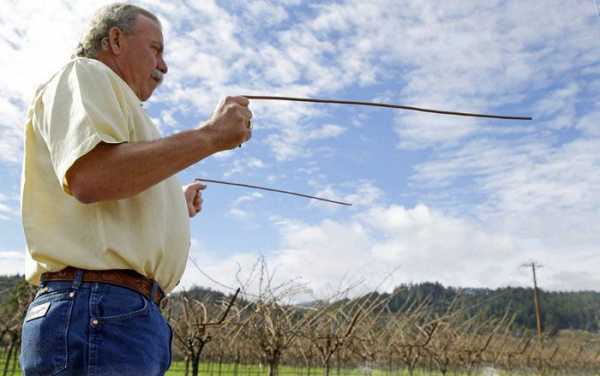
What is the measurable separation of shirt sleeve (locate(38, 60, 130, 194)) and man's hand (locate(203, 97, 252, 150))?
20cm

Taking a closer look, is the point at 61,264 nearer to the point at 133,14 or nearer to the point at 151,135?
the point at 151,135

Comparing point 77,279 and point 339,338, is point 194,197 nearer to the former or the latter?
point 77,279

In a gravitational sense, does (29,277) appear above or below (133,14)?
below

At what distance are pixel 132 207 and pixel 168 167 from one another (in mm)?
Answer: 163

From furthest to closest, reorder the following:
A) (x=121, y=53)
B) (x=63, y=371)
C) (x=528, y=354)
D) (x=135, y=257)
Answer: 1. (x=528, y=354)
2. (x=121, y=53)
3. (x=135, y=257)
4. (x=63, y=371)

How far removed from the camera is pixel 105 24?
1.59 metres

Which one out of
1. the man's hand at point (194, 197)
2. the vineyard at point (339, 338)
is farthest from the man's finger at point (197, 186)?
the vineyard at point (339, 338)

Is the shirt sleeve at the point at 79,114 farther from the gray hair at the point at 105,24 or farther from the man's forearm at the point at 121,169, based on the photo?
the gray hair at the point at 105,24

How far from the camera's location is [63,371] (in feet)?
4.02

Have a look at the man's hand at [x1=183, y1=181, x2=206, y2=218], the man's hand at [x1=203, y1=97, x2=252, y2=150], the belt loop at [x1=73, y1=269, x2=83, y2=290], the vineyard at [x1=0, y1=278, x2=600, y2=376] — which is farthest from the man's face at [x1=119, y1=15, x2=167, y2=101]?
the vineyard at [x1=0, y1=278, x2=600, y2=376]

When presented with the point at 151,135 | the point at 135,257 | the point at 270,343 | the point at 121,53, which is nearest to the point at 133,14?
the point at 121,53

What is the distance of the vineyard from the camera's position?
12539mm

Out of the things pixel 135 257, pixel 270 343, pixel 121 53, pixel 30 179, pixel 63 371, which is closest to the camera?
pixel 63 371

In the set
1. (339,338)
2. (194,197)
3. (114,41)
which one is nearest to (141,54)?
(114,41)
